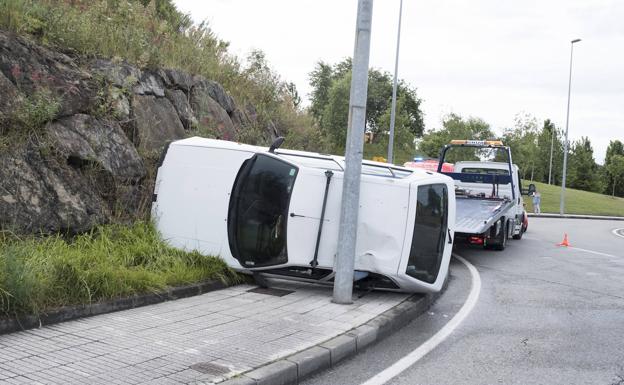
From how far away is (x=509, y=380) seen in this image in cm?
516

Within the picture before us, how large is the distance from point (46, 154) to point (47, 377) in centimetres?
431

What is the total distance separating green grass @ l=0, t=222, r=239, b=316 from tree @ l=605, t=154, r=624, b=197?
304 ft

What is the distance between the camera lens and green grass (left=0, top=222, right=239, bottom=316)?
5336mm

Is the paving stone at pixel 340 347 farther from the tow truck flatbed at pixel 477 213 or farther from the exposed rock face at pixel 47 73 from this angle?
the tow truck flatbed at pixel 477 213

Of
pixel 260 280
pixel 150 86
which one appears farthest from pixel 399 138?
Answer: pixel 260 280

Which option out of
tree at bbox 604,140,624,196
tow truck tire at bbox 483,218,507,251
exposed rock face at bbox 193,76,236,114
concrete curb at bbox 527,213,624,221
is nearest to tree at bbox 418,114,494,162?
concrete curb at bbox 527,213,624,221

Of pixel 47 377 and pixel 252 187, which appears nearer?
pixel 47 377

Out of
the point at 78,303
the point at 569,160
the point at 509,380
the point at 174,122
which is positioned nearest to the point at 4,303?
the point at 78,303

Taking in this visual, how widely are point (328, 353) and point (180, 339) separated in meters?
1.36

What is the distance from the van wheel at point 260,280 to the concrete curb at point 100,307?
0.42m

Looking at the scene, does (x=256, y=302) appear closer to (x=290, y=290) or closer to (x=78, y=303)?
(x=290, y=290)

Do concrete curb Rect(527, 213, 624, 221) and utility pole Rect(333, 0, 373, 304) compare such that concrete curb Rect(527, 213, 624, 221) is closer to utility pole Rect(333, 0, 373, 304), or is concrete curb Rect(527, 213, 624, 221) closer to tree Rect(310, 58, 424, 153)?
tree Rect(310, 58, 424, 153)

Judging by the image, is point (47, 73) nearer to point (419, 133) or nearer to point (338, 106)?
point (338, 106)

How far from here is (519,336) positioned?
264 inches
